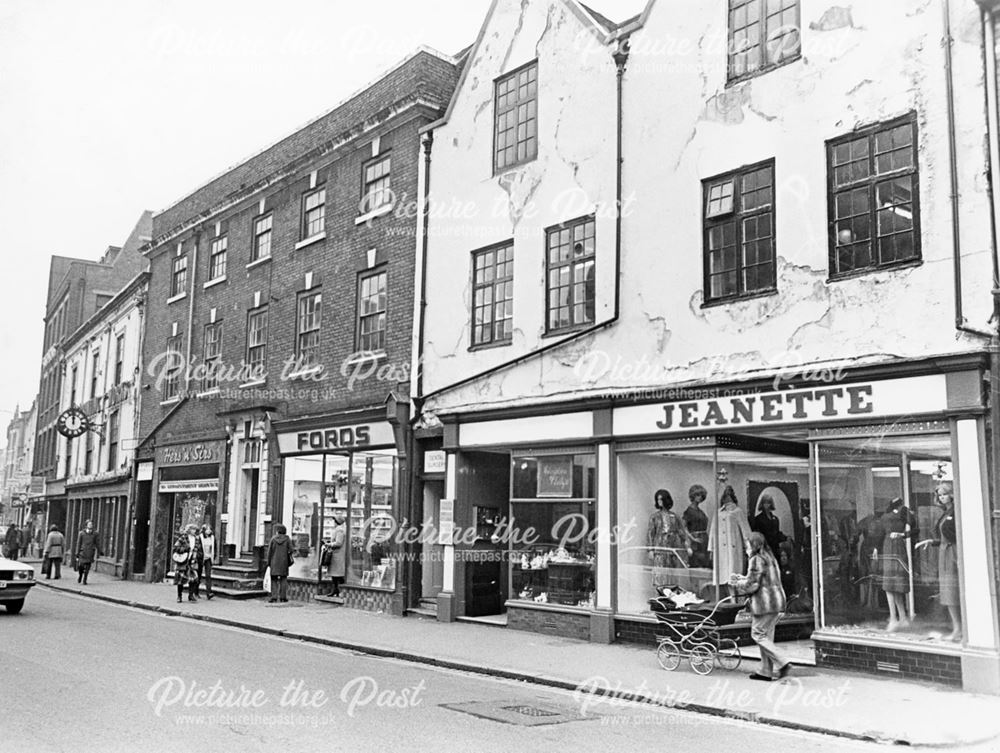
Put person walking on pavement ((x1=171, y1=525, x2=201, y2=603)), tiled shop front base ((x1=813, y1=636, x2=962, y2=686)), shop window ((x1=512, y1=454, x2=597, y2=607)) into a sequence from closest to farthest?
tiled shop front base ((x1=813, y1=636, x2=962, y2=686)) → shop window ((x1=512, y1=454, x2=597, y2=607)) → person walking on pavement ((x1=171, y1=525, x2=201, y2=603))

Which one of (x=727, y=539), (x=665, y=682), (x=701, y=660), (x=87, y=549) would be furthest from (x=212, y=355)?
(x=665, y=682)

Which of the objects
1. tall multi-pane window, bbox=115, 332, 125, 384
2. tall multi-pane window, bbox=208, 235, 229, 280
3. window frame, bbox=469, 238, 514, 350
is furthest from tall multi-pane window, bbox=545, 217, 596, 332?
tall multi-pane window, bbox=115, 332, 125, 384

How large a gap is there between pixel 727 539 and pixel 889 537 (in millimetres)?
2570

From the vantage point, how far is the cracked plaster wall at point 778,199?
1122 cm

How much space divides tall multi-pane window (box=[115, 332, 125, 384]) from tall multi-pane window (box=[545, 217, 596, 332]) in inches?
870

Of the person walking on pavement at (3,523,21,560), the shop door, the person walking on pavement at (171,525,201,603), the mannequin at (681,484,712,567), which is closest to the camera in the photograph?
the mannequin at (681,484,712,567)

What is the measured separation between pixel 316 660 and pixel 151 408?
19.1 meters

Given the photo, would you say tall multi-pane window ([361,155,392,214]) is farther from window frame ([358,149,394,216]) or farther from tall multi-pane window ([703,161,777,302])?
tall multi-pane window ([703,161,777,302])

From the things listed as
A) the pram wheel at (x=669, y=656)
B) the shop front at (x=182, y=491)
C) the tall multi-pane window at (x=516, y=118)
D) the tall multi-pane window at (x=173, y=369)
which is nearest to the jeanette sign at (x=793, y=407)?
the pram wheel at (x=669, y=656)

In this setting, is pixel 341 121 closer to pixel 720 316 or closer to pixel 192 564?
pixel 192 564

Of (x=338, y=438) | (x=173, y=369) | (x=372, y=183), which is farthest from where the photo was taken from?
(x=173, y=369)

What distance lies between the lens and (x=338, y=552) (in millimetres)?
20625

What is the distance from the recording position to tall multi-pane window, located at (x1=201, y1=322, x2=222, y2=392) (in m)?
25.8

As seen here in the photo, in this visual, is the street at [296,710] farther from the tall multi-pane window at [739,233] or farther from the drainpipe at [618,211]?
the tall multi-pane window at [739,233]
